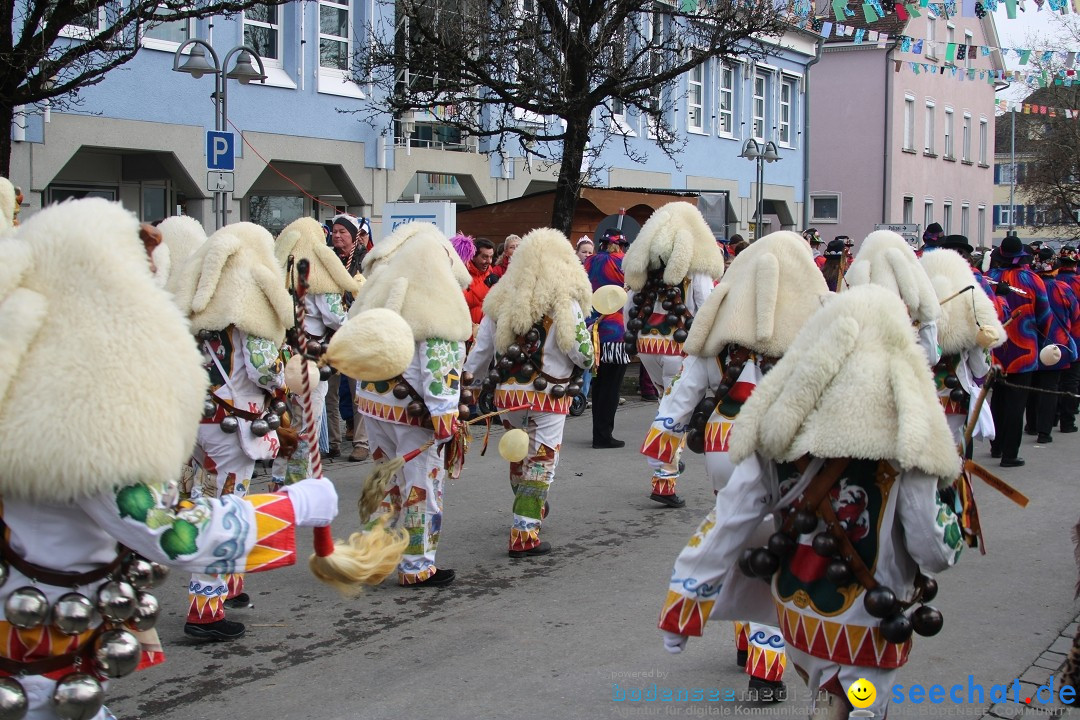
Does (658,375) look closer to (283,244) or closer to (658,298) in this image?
(658,298)

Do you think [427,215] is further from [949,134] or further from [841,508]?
[949,134]

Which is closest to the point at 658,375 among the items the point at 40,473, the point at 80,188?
the point at 40,473

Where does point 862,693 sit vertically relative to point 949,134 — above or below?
below

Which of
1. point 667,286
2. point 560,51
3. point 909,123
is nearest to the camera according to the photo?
point 667,286

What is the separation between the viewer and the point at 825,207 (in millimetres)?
→ 39250

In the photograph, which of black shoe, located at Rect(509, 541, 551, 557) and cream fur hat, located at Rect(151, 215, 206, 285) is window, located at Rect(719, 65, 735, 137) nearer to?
black shoe, located at Rect(509, 541, 551, 557)

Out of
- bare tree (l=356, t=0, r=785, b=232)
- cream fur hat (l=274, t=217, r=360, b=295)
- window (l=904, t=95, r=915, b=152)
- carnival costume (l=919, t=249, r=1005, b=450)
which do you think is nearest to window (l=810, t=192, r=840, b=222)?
window (l=904, t=95, r=915, b=152)

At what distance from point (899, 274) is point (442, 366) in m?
3.11

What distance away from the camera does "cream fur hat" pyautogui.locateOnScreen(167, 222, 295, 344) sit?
5.62m

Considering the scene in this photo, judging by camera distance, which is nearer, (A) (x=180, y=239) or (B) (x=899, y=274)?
(A) (x=180, y=239)

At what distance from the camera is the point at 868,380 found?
3.25 metres

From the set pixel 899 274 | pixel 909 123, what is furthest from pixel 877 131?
pixel 899 274

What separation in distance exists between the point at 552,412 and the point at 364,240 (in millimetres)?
4899

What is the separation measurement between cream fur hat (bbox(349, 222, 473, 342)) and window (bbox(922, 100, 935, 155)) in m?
38.2
